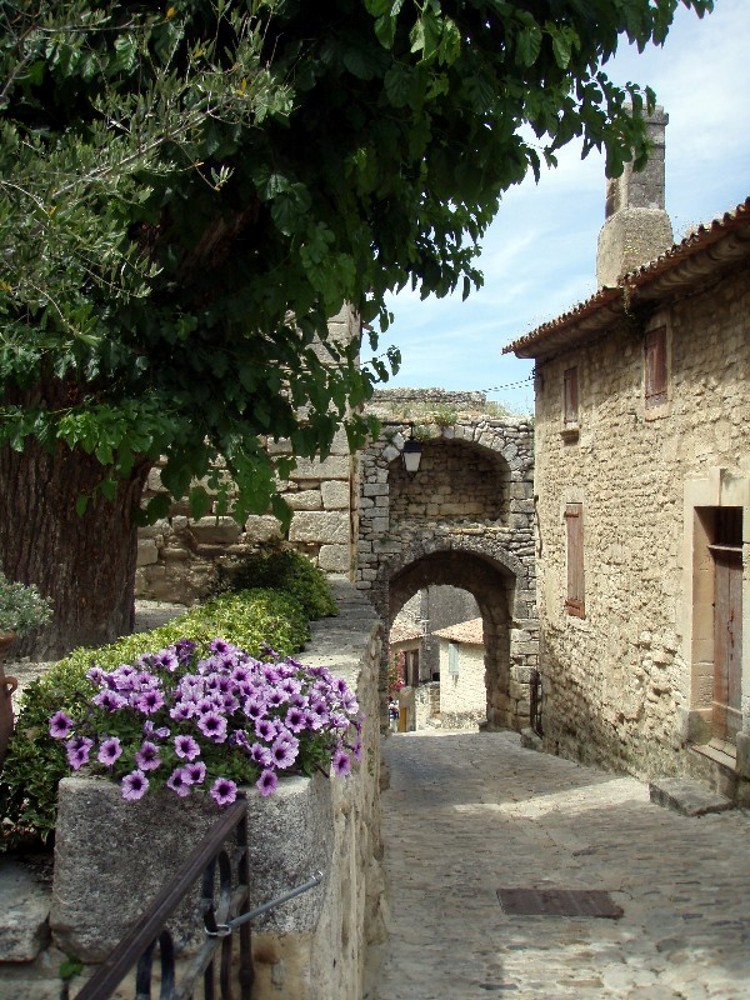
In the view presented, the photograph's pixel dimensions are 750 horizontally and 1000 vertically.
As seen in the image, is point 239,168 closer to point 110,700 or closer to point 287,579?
point 110,700

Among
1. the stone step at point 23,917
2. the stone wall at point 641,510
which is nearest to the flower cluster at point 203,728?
the stone step at point 23,917

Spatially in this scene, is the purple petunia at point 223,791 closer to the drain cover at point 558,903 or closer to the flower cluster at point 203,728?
the flower cluster at point 203,728

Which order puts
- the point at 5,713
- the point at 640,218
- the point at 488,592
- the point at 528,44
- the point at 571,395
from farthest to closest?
the point at 488,592
the point at 571,395
the point at 640,218
the point at 528,44
the point at 5,713

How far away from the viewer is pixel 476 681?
88.9 ft

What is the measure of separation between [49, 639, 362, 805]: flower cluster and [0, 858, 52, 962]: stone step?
344mm

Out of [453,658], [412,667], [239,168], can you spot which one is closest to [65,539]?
[239,168]

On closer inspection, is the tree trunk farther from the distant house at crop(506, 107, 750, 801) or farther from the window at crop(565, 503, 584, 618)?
the window at crop(565, 503, 584, 618)

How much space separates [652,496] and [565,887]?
492cm

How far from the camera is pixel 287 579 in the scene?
6.45 m

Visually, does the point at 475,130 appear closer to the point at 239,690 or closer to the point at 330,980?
the point at 239,690

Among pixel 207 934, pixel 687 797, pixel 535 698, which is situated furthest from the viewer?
pixel 535 698

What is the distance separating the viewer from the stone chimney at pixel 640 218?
11.9 m

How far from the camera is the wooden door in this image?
872cm

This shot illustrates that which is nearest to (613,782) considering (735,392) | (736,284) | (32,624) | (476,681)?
(735,392)
